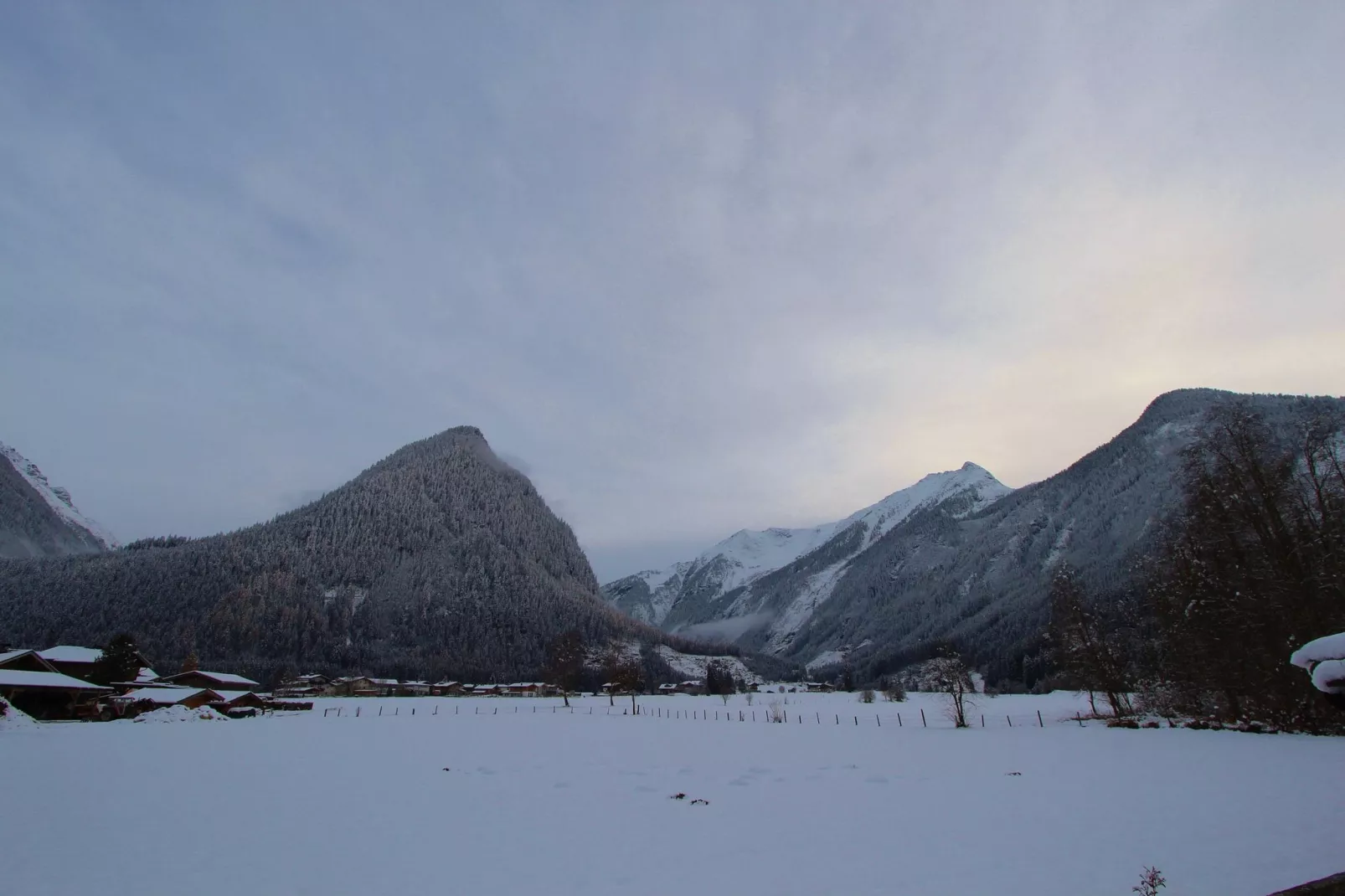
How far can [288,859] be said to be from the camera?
41.2ft

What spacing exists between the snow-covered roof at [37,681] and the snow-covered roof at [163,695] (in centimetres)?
633

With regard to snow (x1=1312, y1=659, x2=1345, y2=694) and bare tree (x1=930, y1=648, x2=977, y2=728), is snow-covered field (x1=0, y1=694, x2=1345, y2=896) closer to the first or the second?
snow (x1=1312, y1=659, x2=1345, y2=694)

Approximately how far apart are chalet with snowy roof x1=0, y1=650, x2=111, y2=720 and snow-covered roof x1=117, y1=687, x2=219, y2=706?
17.3ft

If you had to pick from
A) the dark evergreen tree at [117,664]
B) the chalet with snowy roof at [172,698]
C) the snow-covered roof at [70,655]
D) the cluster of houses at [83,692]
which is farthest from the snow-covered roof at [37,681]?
the dark evergreen tree at [117,664]

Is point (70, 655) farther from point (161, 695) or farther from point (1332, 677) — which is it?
point (1332, 677)

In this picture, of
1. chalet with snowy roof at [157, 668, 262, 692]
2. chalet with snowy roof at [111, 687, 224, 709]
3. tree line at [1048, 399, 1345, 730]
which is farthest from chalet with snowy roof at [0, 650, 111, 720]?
tree line at [1048, 399, 1345, 730]

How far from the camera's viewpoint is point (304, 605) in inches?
6206

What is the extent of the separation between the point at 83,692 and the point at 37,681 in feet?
21.4

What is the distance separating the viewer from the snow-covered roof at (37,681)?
4703 cm

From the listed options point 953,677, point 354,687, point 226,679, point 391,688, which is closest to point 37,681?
point 226,679

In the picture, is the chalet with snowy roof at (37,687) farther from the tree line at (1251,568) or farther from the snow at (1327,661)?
the tree line at (1251,568)

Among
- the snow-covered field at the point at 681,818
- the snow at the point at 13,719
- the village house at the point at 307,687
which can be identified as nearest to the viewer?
the snow-covered field at the point at 681,818

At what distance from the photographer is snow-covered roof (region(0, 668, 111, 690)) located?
1852 inches

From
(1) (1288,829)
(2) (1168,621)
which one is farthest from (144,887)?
(2) (1168,621)
